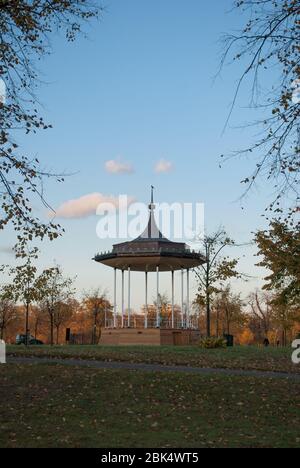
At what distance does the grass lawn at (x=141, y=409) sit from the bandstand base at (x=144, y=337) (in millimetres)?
18763

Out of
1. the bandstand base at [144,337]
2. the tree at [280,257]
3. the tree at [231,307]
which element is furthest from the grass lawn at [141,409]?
the tree at [231,307]

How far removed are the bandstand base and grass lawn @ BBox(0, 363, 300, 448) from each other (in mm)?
18763

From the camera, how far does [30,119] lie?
524 inches

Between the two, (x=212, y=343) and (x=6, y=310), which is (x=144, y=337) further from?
(x=6, y=310)

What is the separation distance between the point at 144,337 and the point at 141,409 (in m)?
23.6

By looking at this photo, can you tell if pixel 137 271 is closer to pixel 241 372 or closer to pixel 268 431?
pixel 241 372

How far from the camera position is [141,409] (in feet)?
41.2

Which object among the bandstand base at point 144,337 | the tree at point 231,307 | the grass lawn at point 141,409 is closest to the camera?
the grass lawn at point 141,409

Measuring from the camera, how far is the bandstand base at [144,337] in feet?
117

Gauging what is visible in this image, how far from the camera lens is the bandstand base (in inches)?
1410

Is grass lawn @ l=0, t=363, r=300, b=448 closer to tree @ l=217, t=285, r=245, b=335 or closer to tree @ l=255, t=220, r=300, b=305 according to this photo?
tree @ l=255, t=220, r=300, b=305

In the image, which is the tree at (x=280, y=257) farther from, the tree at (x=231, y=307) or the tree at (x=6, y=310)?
the tree at (x=231, y=307)
